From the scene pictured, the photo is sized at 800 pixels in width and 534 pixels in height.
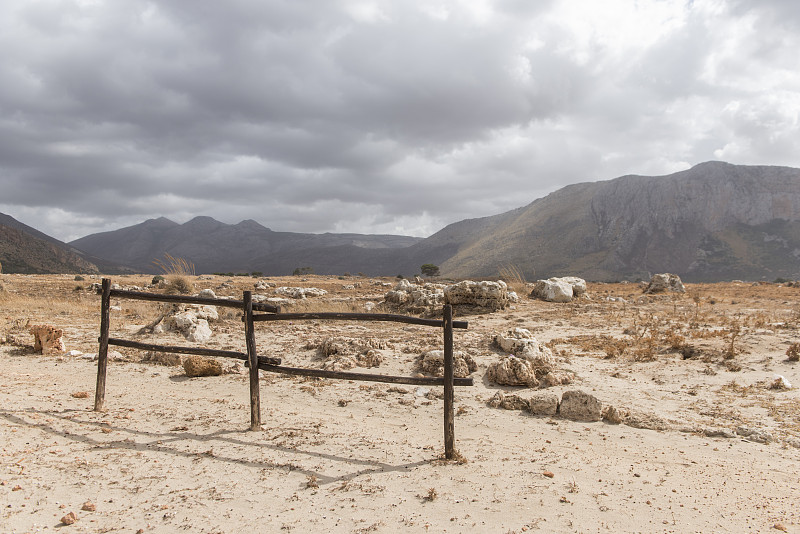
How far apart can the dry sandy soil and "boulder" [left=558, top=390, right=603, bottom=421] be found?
14 cm

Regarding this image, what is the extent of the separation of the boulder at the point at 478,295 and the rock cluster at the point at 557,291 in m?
4.67

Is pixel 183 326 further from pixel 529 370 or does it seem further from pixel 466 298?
pixel 466 298

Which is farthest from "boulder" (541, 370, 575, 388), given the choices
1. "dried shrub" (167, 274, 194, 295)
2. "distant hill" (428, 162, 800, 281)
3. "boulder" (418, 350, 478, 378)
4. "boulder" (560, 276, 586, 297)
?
"distant hill" (428, 162, 800, 281)

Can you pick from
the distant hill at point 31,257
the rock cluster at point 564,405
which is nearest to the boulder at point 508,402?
the rock cluster at point 564,405

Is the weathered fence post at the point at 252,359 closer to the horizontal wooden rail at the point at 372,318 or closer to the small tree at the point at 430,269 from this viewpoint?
the horizontal wooden rail at the point at 372,318

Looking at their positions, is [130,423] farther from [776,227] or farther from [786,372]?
[776,227]

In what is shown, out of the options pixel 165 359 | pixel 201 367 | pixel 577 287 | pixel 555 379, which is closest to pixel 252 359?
pixel 201 367

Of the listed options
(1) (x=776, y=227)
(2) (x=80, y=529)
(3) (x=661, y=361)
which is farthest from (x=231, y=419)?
(1) (x=776, y=227)

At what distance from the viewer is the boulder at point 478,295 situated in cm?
1684

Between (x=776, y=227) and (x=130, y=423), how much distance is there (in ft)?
397

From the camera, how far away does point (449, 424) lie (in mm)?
4758

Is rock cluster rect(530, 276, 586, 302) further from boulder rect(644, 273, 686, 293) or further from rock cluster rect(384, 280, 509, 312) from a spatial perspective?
boulder rect(644, 273, 686, 293)

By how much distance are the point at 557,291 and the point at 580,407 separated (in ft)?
51.4

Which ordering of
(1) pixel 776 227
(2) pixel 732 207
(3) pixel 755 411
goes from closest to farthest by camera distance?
(3) pixel 755 411 < (1) pixel 776 227 < (2) pixel 732 207
